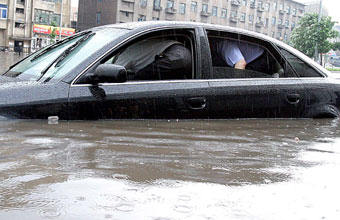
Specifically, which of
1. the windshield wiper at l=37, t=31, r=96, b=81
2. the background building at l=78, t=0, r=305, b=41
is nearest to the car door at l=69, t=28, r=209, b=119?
the windshield wiper at l=37, t=31, r=96, b=81

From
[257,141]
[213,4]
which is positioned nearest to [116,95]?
[257,141]

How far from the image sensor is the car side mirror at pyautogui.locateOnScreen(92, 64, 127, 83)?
3.45 metres

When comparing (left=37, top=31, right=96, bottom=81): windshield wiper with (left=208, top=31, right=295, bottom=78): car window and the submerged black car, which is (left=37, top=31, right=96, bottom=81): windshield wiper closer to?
the submerged black car

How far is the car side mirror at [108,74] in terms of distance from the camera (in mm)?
3445

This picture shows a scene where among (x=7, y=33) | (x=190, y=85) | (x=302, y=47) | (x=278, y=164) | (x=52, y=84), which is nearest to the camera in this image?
(x=278, y=164)

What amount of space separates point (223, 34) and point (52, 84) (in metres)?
1.71

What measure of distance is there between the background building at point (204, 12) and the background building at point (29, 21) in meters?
5.44

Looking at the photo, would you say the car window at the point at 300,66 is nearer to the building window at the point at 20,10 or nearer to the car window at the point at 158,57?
the car window at the point at 158,57

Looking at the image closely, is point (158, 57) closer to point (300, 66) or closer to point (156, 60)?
point (156, 60)

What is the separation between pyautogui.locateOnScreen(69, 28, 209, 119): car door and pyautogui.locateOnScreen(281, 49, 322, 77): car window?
1058 millimetres

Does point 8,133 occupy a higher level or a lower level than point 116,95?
lower

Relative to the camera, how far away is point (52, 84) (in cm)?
343

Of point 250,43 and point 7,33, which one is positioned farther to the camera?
point 7,33

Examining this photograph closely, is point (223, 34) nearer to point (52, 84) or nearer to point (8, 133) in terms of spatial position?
point (52, 84)
